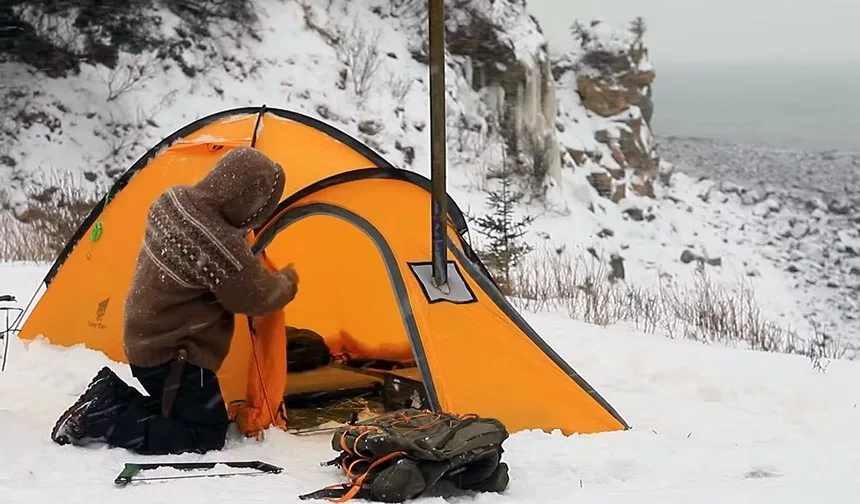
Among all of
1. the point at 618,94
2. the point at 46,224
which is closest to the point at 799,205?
the point at 618,94

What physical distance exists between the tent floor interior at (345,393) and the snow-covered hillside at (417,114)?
991 cm

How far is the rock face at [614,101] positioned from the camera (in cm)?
2303

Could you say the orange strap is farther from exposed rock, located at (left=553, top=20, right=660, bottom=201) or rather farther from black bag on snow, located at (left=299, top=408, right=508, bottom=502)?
exposed rock, located at (left=553, top=20, right=660, bottom=201)

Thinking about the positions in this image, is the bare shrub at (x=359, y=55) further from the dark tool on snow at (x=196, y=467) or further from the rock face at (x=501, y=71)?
the dark tool on snow at (x=196, y=467)

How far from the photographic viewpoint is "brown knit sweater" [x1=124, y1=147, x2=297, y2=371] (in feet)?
11.3

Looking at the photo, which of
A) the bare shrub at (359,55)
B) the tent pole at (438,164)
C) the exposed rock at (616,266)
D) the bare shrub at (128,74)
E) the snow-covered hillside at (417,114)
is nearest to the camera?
the tent pole at (438,164)

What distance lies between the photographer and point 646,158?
79.4 ft

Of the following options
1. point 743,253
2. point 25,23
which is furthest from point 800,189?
point 25,23

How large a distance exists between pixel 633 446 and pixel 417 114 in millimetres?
16012

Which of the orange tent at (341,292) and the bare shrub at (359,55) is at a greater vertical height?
the bare shrub at (359,55)

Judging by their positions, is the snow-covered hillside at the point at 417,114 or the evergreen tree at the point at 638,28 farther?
the evergreen tree at the point at 638,28

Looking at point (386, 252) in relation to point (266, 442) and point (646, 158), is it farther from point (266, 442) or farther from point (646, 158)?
point (646, 158)

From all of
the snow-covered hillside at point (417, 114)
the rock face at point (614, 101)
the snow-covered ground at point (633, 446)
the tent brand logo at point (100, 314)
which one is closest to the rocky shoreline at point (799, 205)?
the snow-covered hillside at point (417, 114)

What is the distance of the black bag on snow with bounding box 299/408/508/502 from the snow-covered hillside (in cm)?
1155
